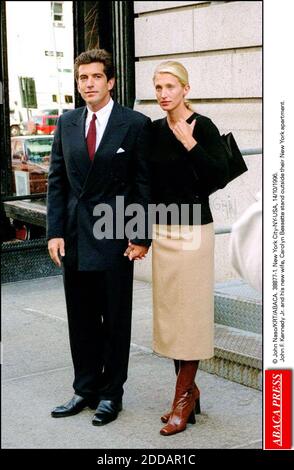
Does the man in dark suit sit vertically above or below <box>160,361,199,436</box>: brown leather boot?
above

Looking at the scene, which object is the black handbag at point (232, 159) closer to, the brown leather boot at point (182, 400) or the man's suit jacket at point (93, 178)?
the man's suit jacket at point (93, 178)

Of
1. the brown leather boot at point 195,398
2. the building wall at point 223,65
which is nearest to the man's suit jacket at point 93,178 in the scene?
the brown leather boot at point 195,398

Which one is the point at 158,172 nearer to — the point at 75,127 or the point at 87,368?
the point at 75,127

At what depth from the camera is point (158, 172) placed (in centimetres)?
427

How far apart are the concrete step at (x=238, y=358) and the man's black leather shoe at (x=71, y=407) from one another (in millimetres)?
933

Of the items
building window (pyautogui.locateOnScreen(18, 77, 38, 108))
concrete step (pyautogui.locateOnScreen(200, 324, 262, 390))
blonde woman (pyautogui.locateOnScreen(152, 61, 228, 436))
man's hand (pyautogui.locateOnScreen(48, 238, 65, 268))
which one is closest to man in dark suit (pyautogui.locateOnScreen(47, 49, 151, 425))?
man's hand (pyautogui.locateOnScreen(48, 238, 65, 268))

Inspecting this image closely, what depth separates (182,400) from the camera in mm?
4367

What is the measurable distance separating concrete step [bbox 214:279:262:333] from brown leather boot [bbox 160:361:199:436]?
1.03 metres

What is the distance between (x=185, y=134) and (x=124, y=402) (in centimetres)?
166

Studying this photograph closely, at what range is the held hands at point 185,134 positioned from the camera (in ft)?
13.4

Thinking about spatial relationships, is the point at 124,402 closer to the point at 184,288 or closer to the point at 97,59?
the point at 184,288

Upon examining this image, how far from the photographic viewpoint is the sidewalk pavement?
429 centimetres
